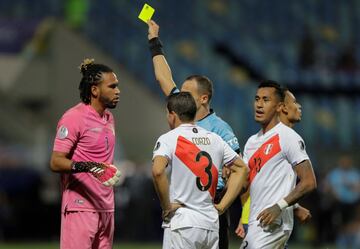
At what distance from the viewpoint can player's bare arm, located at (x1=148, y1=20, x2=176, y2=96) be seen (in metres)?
9.23

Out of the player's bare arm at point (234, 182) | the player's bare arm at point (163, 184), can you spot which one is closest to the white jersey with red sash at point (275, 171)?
the player's bare arm at point (234, 182)

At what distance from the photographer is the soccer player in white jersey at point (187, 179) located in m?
7.65

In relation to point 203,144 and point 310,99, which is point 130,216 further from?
point 203,144

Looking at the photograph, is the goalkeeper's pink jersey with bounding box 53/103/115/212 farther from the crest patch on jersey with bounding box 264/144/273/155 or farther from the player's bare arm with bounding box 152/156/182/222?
the crest patch on jersey with bounding box 264/144/273/155

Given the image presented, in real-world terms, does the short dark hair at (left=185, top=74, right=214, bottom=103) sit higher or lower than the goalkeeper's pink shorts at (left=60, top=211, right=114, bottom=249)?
higher

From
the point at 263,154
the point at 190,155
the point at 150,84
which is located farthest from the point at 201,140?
the point at 150,84

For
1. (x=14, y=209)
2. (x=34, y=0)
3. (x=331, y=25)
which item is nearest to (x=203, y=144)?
(x=14, y=209)

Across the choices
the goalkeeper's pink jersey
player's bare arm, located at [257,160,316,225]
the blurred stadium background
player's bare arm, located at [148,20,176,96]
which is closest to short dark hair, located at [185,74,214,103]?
player's bare arm, located at [148,20,176,96]

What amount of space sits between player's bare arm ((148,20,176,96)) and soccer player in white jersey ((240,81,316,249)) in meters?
1.01

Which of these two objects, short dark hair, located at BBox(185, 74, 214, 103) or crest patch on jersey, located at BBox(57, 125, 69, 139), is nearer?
crest patch on jersey, located at BBox(57, 125, 69, 139)

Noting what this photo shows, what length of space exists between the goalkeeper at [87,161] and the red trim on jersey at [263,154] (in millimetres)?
1207

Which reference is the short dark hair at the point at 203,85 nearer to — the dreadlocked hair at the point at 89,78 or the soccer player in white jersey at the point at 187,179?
the dreadlocked hair at the point at 89,78

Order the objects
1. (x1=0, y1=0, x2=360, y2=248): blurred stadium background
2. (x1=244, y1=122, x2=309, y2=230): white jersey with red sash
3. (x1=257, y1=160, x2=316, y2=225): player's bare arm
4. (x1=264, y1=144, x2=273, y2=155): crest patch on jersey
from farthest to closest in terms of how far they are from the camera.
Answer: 1. (x1=0, y1=0, x2=360, y2=248): blurred stadium background
2. (x1=264, y1=144, x2=273, y2=155): crest patch on jersey
3. (x1=244, y1=122, x2=309, y2=230): white jersey with red sash
4. (x1=257, y1=160, x2=316, y2=225): player's bare arm

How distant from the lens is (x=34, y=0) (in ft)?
80.3
